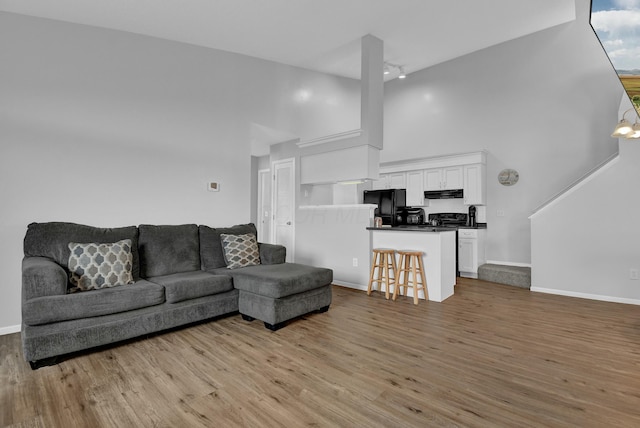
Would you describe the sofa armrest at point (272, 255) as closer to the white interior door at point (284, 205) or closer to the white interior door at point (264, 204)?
the white interior door at point (284, 205)

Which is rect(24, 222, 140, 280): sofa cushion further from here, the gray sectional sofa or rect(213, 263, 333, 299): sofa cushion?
rect(213, 263, 333, 299): sofa cushion

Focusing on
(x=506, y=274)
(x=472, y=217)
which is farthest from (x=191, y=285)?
(x=472, y=217)

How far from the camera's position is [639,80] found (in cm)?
63

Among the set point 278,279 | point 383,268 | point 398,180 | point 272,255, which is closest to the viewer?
point 278,279

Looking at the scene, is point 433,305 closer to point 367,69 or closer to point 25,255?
point 367,69

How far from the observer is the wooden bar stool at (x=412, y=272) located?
3928mm

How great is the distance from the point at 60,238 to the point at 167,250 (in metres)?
0.92

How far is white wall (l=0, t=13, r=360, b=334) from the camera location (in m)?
2.94

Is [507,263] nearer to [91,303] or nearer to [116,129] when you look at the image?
[91,303]

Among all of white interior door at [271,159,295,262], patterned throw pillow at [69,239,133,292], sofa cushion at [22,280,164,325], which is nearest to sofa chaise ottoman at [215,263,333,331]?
sofa cushion at [22,280,164,325]

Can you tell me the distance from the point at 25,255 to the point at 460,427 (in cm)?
354

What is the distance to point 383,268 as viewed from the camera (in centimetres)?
440

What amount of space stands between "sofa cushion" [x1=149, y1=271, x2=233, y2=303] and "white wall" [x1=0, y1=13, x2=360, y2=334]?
1012 mm

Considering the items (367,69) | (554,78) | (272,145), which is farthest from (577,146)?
(272,145)
